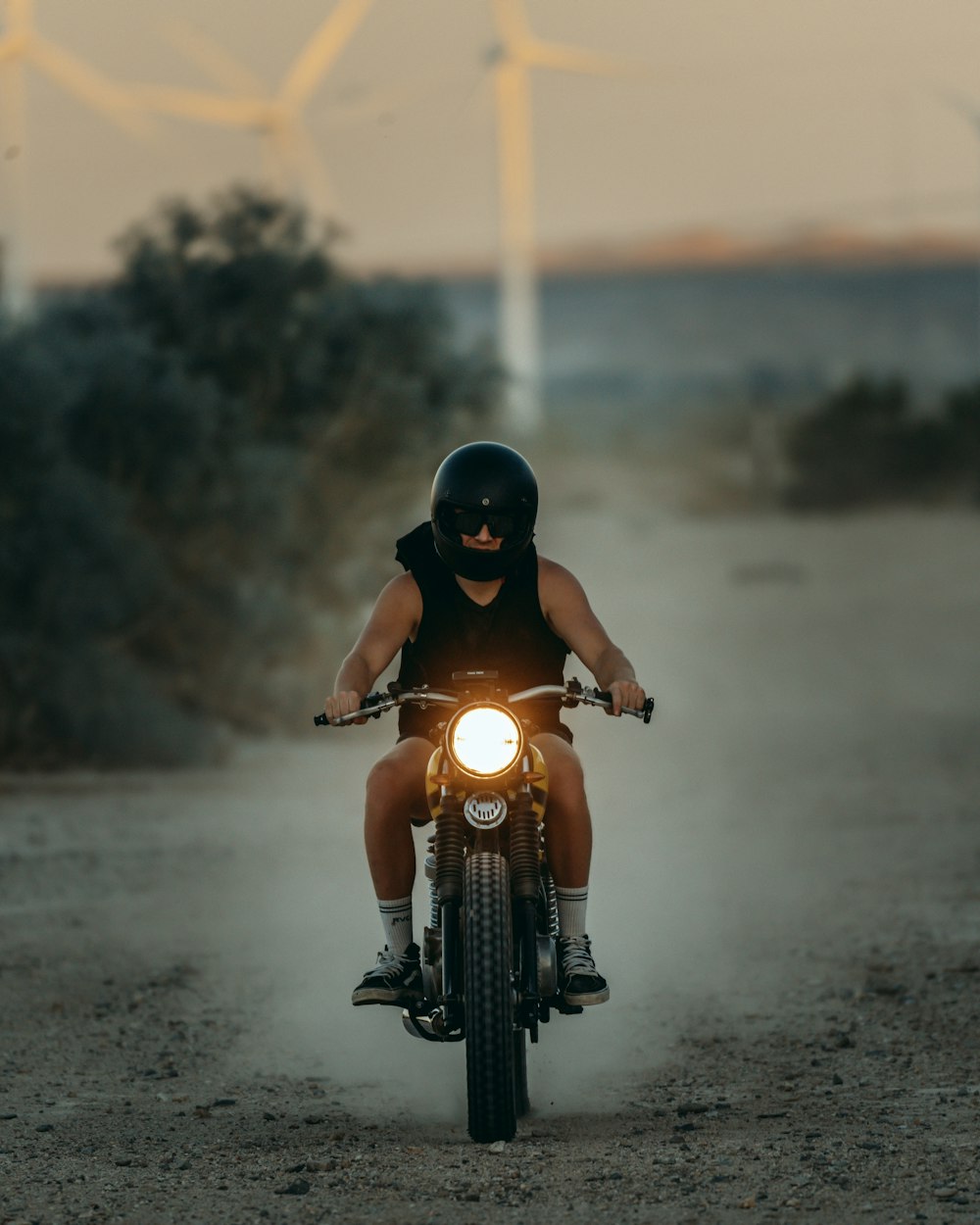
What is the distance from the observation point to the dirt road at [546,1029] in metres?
5.75

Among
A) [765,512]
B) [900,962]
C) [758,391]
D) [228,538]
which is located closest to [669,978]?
[900,962]

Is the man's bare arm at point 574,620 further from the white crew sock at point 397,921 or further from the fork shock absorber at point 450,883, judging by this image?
the white crew sock at point 397,921

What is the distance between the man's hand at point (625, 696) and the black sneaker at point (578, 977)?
78cm

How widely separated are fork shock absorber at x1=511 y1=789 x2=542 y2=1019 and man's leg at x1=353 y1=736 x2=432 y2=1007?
0.40 m

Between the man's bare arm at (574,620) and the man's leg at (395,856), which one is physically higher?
the man's bare arm at (574,620)

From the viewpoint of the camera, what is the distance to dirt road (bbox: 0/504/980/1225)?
575 centimetres

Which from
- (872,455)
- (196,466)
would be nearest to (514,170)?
(196,466)

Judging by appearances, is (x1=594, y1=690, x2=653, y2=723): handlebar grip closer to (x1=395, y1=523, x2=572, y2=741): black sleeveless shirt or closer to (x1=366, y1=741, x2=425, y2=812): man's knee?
(x1=395, y1=523, x2=572, y2=741): black sleeveless shirt

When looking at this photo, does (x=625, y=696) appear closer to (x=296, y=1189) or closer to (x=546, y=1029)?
(x=296, y=1189)

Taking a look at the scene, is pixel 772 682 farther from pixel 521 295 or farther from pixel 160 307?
pixel 160 307

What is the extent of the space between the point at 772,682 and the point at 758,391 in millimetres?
42920

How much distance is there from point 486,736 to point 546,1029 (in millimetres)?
2564

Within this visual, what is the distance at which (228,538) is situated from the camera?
827 inches

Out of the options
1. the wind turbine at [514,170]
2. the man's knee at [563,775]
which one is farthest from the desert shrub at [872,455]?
the man's knee at [563,775]
